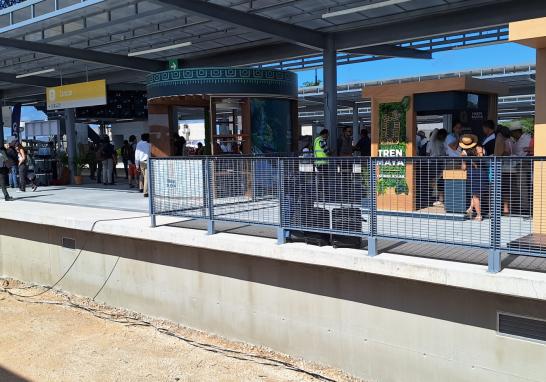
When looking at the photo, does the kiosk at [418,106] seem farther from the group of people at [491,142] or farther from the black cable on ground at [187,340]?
the black cable on ground at [187,340]

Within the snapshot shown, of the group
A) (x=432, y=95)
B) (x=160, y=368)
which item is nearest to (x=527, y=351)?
(x=160, y=368)

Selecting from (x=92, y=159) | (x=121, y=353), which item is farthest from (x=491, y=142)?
(x=92, y=159)

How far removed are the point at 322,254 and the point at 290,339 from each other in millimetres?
1597

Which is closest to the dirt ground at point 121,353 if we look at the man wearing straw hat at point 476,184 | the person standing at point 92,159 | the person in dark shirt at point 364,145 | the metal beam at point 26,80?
the man wearing straw hat at point 476,184

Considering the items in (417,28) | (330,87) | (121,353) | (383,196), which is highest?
(417,28)

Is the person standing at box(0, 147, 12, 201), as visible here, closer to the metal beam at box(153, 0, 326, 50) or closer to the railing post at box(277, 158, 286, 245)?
the metal beam at box(153, 0, 326, 50)

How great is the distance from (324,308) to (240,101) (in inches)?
258

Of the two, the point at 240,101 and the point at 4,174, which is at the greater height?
the point at 240,101

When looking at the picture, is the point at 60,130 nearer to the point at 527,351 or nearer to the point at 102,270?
the point at 102,270

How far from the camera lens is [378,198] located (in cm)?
663

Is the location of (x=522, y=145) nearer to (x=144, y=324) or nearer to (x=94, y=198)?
(x=144, y=324)

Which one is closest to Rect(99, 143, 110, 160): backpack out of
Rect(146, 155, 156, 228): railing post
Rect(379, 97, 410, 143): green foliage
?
Rect(146, 155, 156, 228): railing post

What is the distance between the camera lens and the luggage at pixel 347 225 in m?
6.22

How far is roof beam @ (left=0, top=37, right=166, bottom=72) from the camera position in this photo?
49.1 feet
